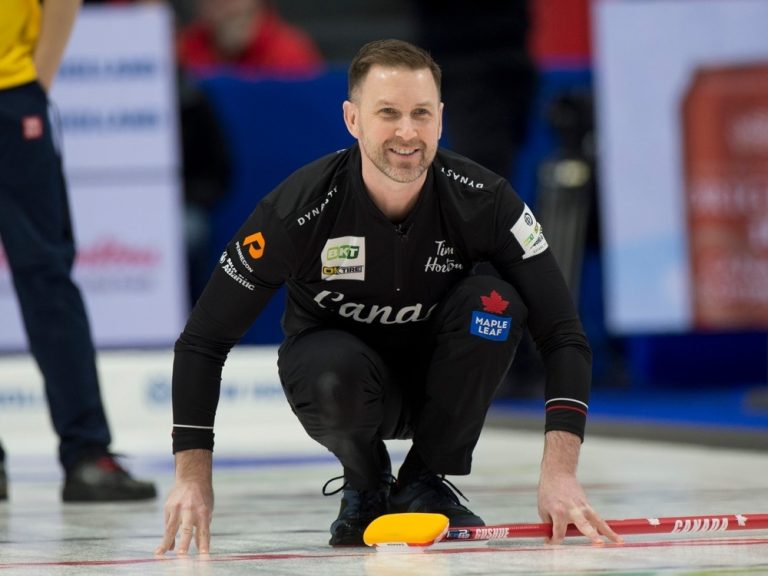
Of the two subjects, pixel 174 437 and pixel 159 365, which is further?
pixel 159 365

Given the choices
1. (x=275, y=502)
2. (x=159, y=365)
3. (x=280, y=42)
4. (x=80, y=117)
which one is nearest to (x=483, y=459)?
(x=275, y=502)

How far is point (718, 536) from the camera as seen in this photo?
2.86 meters

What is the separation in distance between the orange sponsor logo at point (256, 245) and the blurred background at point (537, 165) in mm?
3248

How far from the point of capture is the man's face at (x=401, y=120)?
2.83 metres

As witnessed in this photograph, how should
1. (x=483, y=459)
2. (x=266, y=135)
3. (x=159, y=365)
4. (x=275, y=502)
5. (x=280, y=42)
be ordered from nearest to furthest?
1. (x=275, y=502)
2. (x=483, y=459)
3. (x=159, y=365)
4. (x=266, y=135)
5. (x=280, y=42)

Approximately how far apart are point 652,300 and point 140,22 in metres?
2.50

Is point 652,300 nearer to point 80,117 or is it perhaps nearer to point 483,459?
point 483,459

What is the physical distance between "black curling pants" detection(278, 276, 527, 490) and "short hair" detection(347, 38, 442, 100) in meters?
0.43

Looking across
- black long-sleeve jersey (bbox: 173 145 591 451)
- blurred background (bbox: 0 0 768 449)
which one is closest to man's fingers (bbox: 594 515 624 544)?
black long-sleeve jersey (bbox: 173 145 591 451)

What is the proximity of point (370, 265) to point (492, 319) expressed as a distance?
249 millimetres

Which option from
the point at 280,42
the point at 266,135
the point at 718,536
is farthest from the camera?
the point at 280,42

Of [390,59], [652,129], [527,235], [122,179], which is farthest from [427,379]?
[652,129]

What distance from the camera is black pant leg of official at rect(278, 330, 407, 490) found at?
2.93 metres

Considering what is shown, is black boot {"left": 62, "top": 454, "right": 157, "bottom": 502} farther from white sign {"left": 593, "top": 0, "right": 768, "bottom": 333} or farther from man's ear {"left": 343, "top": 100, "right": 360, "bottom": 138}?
white sign {"left": 593, "top": 0, "right": 768, "bottom": 333}
